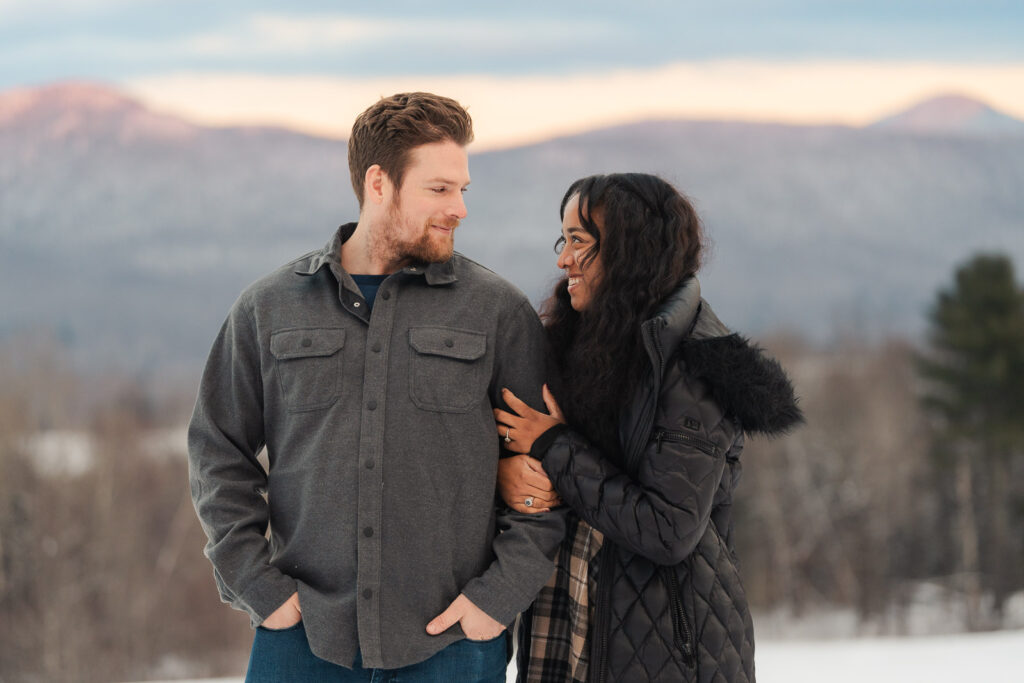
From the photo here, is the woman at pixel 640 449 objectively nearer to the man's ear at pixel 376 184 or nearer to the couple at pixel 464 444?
the couple at pixel 464 444

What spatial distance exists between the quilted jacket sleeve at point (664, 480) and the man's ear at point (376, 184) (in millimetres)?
606

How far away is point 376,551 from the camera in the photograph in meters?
2.01

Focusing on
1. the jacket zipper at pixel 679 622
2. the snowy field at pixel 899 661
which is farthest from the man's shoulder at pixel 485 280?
the snowy field at pixel 899 661

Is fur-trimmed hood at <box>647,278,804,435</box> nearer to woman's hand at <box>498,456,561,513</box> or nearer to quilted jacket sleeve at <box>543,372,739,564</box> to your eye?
quilted jacket sleeve at <box>543,372,739,564</box>

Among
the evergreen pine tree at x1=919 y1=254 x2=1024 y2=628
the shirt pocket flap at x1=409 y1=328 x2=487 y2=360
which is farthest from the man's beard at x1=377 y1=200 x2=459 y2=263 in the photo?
the evergreen pine tree at x1=919 y1=254 x2=1024 y2=628

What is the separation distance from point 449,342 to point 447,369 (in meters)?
0.05

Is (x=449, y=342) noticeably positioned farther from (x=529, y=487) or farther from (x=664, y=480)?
(x=664, y=480)

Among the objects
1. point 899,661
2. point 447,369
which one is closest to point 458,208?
point 447,369

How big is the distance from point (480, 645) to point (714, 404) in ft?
2.12

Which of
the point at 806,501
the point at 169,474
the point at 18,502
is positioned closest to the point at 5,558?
the point at 18,502

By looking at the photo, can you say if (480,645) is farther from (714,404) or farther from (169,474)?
(169,474)

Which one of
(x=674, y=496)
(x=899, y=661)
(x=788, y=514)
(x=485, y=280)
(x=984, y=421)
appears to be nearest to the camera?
(x=674, y=496)

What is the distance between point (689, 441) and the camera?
1.99 meters

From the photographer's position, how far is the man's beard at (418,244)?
2117mm
